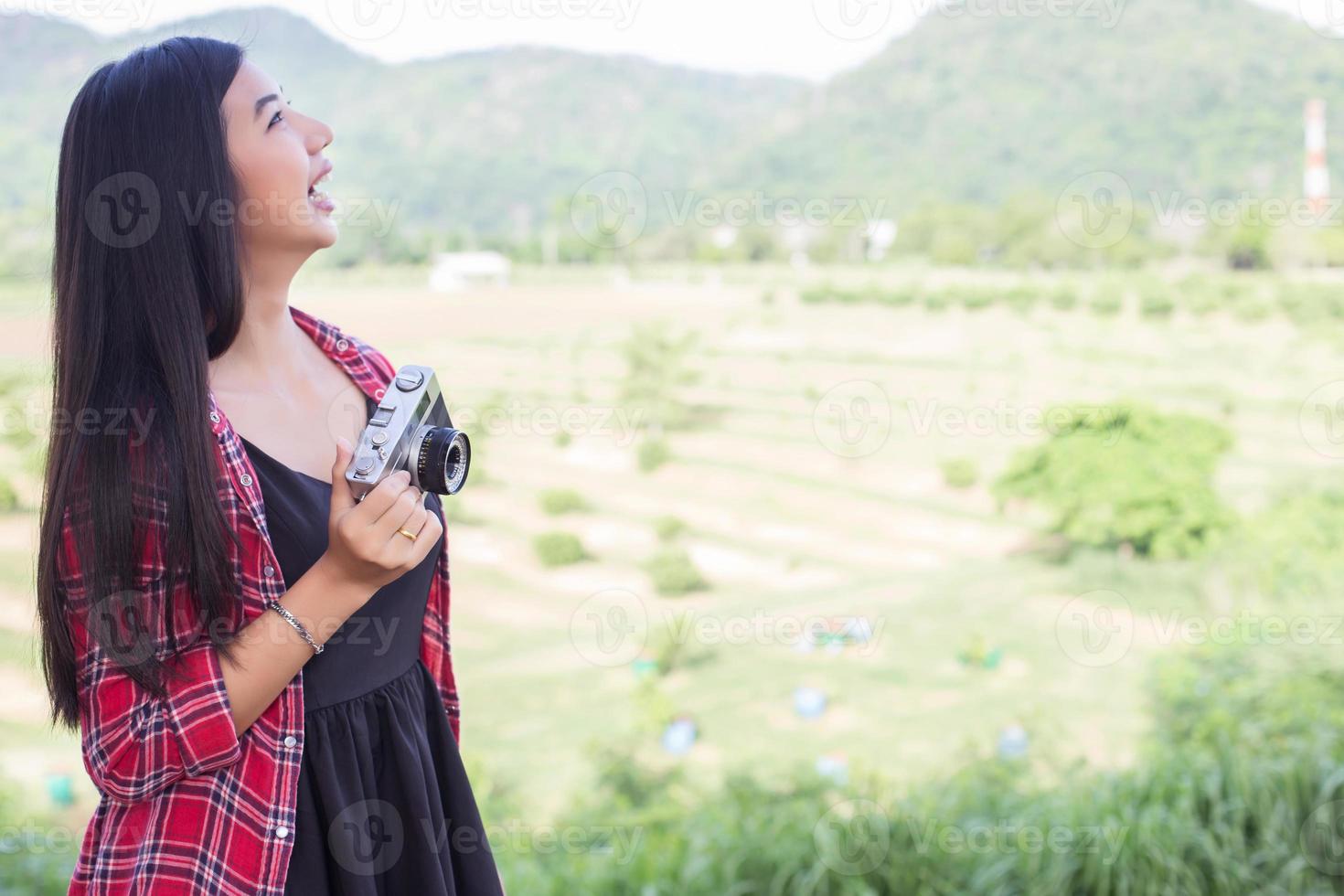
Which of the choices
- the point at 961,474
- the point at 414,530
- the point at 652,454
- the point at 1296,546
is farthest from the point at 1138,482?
the point at 414,530

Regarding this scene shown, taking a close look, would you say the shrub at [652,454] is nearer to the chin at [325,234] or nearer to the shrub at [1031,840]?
the shrub at [1031,840]

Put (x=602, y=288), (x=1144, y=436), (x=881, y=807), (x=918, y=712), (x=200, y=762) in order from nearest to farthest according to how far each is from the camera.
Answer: (x=200, y=762), (x=881, y=807), (x=918, y=712), (x=1144, y=436), (x=602, y=288)

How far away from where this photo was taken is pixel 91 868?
0.70 m

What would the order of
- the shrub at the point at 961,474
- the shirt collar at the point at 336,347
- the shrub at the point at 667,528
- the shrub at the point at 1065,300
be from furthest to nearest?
the shrub at the point at 1065,300, the shrub at the point at 961,474, the shrub at the point at 667,528, the shirt collar at the point at 336,347

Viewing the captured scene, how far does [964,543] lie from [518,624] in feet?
8.00

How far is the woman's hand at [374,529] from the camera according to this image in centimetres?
66

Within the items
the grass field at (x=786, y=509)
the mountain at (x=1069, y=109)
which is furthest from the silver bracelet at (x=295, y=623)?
the mountain at (x=1069, y=109)

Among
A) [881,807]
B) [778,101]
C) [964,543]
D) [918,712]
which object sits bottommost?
[918,712]

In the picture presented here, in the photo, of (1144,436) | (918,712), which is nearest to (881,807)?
(918,712)

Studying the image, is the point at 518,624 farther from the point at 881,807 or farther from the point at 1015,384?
the point at 881,807

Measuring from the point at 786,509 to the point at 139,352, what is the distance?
5.59 m

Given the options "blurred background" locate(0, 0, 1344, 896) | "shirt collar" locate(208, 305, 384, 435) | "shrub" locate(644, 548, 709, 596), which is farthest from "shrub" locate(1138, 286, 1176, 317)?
"shirt collar" locate(208, 305, 384, 435)

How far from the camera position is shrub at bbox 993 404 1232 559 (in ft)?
17.9

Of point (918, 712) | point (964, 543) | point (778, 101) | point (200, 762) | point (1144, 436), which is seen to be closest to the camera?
point (200, 762)
